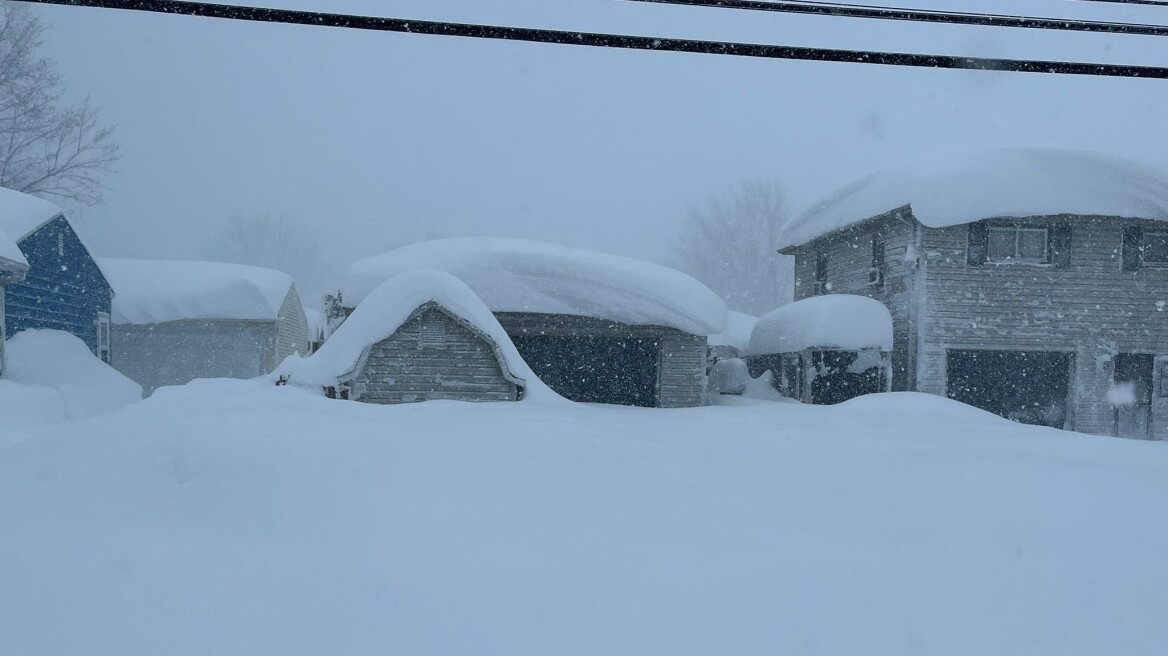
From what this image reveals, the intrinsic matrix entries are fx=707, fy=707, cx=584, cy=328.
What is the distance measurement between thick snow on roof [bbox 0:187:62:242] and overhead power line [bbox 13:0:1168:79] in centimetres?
1289

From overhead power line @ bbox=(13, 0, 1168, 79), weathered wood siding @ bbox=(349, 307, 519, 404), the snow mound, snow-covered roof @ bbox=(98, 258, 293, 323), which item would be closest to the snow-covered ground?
overhead power line @ bbox=(13, 0, 1168, 79)

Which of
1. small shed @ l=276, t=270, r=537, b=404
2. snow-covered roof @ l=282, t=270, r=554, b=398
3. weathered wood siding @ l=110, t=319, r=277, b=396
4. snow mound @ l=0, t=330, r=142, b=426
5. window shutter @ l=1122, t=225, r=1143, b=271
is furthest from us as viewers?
weathered wood siding @ l=110, t=319, r=277, b=396

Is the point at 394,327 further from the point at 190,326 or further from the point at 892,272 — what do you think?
the point at 190,326

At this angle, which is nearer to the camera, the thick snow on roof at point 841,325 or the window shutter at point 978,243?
the window shutter at point 978,243

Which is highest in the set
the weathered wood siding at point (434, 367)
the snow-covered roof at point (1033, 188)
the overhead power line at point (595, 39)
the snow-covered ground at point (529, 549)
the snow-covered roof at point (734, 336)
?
the snow-covered roof at point (1033, 188)

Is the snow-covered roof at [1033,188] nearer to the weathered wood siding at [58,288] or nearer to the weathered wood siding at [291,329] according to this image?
the weathered wood siding at [58,288]

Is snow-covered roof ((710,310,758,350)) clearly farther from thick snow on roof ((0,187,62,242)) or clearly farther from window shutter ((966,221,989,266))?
thick snow on roof ((0,187,62,242))

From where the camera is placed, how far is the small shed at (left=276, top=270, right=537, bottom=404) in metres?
11.2

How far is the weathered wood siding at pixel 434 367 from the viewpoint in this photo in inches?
447

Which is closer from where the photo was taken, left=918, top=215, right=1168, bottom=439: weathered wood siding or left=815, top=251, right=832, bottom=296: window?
left=918, top=215, right=1168, bottom=439: weathered wood siding

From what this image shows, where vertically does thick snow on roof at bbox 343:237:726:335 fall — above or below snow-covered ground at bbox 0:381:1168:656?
above

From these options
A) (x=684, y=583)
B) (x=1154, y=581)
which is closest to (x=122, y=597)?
(x=684, y=583)

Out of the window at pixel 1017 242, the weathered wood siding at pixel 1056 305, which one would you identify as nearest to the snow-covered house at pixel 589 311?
the weathered wood siding at pixel 1056 305

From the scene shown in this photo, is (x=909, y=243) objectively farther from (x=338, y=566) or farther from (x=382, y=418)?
(x=338, y=566)
